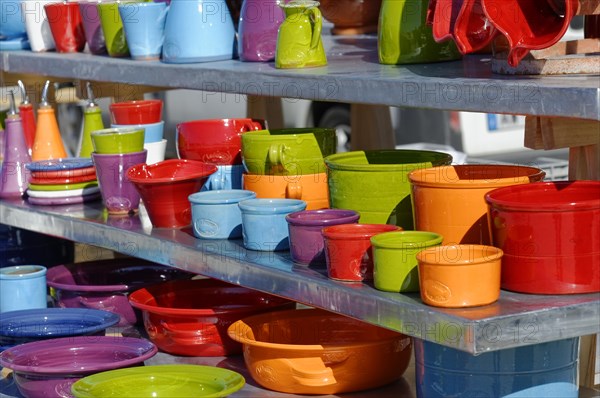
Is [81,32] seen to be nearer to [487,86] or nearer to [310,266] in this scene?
[310,266]

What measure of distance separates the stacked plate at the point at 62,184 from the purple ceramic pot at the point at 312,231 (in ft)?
3.63

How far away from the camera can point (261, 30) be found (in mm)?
2723

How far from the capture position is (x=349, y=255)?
2035 millimetres

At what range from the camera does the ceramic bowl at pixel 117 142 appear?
2855mm

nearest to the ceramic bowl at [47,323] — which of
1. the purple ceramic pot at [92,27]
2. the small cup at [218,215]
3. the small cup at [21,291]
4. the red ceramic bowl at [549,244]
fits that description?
the small cup at [21,291]

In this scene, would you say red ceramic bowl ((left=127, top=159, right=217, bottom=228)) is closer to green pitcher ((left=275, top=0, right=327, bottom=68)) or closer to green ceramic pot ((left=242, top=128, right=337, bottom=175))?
green ceramic pot ((left=242, top=128, right=337, bottom=175))

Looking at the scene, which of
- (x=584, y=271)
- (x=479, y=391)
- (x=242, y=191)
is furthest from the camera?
(x=242, y=191)

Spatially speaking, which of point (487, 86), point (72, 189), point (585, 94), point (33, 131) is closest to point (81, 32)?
point (33, 131)

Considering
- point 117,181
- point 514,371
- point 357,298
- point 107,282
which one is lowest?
point 107,282

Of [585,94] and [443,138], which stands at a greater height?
[585,94]

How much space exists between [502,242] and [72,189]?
5.24ft

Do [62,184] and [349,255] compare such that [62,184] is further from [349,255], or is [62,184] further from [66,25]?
[349,255]

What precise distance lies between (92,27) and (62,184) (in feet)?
1.74

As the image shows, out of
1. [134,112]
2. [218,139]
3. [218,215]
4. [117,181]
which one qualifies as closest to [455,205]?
[218,215]
